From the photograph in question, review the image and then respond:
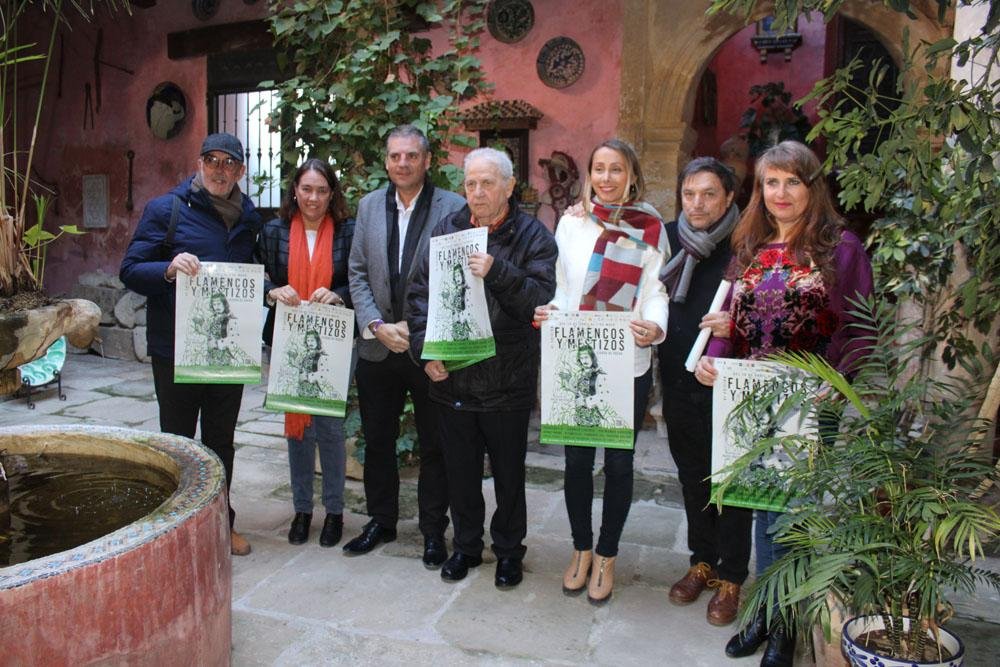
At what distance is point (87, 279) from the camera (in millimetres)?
10117

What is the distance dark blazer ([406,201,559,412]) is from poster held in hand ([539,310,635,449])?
17 centimetres

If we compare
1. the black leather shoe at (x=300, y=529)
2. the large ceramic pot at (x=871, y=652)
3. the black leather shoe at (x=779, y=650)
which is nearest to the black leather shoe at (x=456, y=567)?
the black leather shoe at (x=300, y=529)

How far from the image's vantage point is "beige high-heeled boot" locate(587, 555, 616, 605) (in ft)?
11.0

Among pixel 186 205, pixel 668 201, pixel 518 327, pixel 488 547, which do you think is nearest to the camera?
pixel 518 327

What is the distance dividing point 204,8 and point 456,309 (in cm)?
817

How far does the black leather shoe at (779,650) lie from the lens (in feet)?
9.32

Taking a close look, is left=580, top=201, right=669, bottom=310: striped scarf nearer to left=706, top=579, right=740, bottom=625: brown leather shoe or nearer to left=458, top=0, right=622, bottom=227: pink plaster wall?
left=706, top=579, right=740, bottom=625: brown leather shoe

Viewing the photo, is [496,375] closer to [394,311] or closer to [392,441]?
[394,311]

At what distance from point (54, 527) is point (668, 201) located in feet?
18.9

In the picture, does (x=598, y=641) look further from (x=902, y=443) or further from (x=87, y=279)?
(x=87, y=279)

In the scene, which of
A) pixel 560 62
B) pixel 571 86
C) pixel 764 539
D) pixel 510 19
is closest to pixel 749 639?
pixel 764 539

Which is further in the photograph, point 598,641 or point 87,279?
point 87,279

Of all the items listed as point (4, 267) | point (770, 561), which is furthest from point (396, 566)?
point (4, 267)

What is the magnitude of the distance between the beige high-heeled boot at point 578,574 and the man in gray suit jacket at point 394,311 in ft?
1.90
